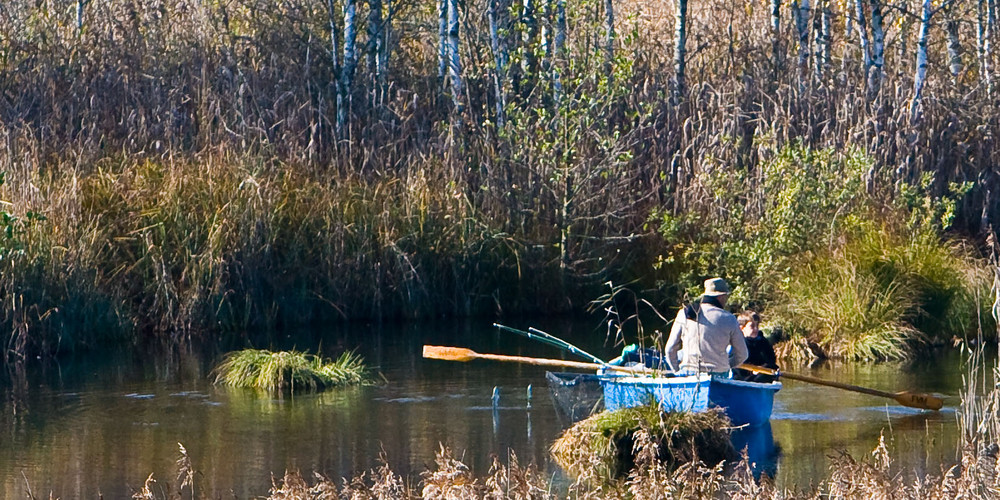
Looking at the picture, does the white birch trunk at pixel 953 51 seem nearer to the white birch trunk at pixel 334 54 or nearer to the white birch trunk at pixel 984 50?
the white birch trunk at pixel 984 50

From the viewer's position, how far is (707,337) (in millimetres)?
12445

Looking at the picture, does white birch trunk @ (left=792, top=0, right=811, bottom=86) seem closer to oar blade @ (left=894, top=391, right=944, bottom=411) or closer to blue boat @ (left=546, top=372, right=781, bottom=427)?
oar blade @ (left=894, top=391, right=944, bottom=411)

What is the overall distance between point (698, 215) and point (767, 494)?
36.5 ft

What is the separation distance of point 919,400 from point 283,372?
5.82 meters

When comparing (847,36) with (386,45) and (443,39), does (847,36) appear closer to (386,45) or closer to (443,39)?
(443,39)

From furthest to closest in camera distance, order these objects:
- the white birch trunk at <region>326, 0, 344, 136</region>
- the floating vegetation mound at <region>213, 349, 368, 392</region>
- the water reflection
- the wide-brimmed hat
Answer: the white birch trunk at <region>326, 0, 344, 136</region>, the floating vegetation mound at <region>213, 349, 368, 392</region>, the wide-brimmed hat, the water reflection

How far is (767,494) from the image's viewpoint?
8.41m

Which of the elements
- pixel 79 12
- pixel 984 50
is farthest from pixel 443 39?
pixel 984 50

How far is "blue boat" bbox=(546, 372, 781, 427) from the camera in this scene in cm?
1188

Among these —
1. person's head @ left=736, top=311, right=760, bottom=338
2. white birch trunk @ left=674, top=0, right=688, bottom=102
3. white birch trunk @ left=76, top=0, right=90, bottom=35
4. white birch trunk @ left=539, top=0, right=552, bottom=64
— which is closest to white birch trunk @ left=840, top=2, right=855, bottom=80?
white birch trunk @ left=674, top=0, right=688, bottom=102

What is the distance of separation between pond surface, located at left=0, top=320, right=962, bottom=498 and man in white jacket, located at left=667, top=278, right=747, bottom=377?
669 mm

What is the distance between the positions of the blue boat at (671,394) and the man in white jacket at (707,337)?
Result: 27 cm

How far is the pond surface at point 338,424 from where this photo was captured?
1140 cm

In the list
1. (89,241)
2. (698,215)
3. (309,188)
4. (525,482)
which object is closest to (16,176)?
(89,241)
